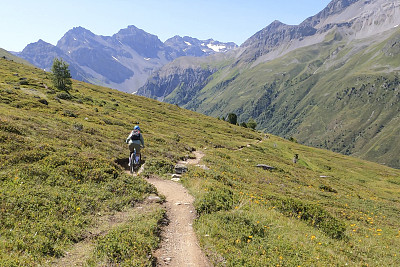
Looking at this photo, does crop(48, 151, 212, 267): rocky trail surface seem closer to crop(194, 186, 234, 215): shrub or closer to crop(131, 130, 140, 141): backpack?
crop(194, 186, 234, 215): shrub

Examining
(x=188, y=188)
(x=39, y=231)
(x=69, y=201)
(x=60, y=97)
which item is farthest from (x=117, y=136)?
(x=60, y=97)

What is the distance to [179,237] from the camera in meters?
12.0

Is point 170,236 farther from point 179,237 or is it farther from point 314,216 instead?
point 314,216

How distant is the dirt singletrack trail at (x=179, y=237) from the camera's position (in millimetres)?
10030

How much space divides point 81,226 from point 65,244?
145 cm

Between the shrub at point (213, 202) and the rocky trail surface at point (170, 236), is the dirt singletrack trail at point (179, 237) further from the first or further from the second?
the shrub at point (213, 202)

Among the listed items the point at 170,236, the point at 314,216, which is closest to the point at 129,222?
the point at 170,236

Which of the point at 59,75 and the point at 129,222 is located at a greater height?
the point at 59,75

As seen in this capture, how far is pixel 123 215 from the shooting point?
1338 cm

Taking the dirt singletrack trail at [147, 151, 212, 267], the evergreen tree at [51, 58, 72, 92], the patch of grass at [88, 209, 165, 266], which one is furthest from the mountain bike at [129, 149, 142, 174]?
the evergreen tree at [51, 58, 72, 92]

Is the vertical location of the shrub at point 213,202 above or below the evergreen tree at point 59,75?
below

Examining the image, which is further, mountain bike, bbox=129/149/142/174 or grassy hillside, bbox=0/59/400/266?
mountain bike, bbox=129/149/142/174

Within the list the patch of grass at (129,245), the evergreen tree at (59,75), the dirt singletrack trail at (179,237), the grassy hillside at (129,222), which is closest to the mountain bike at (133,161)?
the grassy hillside at (129,222)

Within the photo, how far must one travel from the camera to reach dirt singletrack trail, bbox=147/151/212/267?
10030 mm
